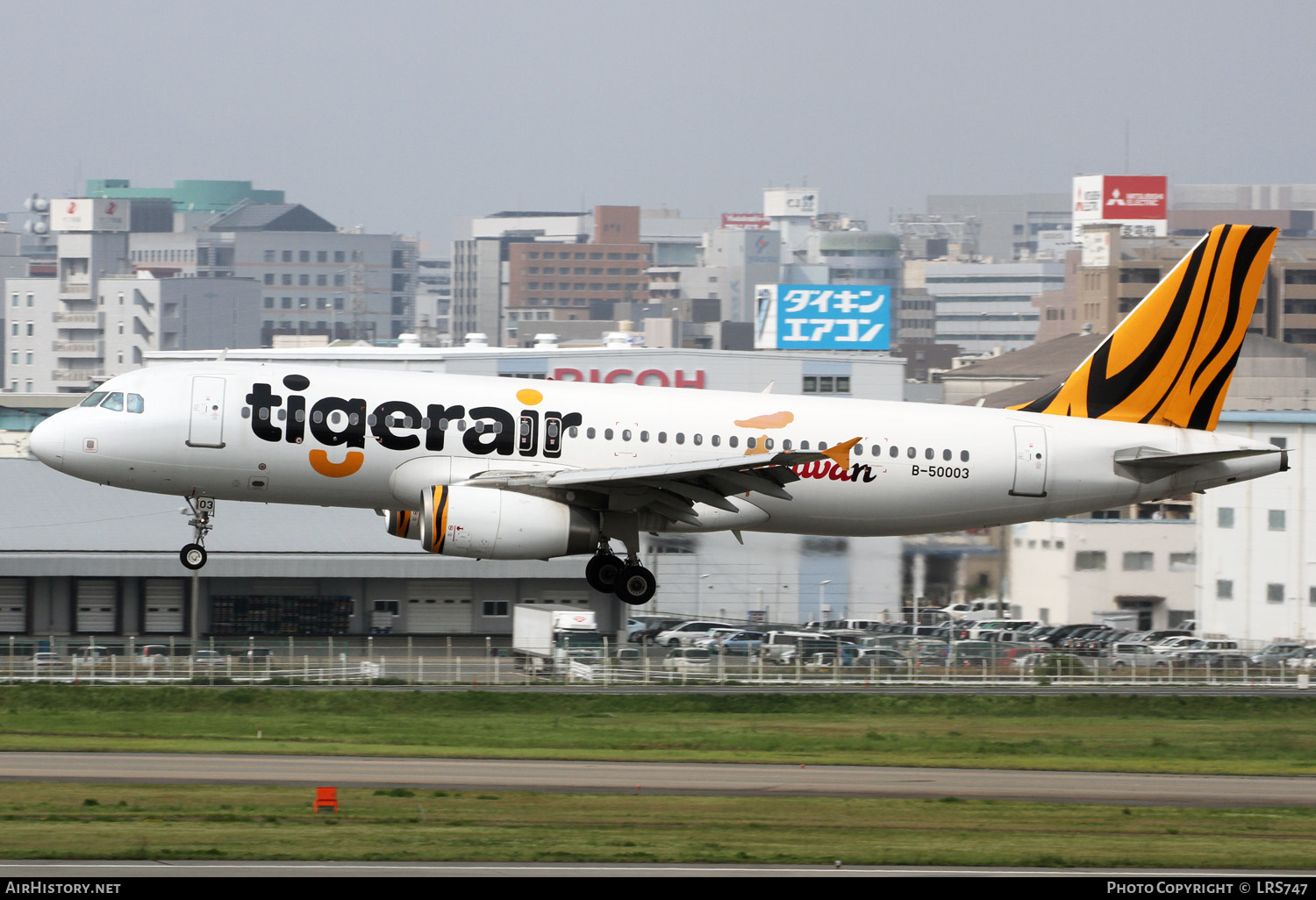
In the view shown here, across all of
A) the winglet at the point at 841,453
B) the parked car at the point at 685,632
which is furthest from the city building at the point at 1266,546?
the winglet at the point at 841,453

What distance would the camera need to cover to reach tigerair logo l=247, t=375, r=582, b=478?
37.2 meters

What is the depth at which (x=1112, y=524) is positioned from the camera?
298 feet

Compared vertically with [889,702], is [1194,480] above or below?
above

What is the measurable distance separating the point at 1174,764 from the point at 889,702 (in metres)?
11.6

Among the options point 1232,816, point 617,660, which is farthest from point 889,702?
point 1232,816

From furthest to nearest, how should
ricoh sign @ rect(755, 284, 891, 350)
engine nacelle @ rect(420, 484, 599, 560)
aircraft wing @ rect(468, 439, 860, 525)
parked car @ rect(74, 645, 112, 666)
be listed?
ricoh sign @ rect(755, 284, 891, 350), parked car @ rect(74, 645, 112, 666), engine nacelle @ rect(420, 484, 599, 560), aircraft wing @ rect(468, 439, 860, 525)

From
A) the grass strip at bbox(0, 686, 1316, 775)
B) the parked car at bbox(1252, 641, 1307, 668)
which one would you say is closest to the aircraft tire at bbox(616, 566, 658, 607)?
the grass strip at bbox(0, 686, 1316, 775)

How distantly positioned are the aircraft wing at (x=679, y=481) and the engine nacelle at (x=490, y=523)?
44 centimetres

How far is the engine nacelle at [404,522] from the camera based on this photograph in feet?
125

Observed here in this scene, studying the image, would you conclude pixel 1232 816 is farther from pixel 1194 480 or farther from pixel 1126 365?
pixel 1126 365

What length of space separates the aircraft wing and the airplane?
66mm

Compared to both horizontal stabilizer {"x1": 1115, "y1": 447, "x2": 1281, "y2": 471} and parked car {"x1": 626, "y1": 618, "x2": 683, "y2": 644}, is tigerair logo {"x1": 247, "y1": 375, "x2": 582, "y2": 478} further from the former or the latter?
parked car {"x1": 626, "y1": 618, "x2": 683, "y2": 644}

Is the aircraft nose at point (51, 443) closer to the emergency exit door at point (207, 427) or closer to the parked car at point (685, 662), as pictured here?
the emergency exit door at point (207, 427)

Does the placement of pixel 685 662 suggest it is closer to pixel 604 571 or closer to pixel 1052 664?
pixel 1052 664
